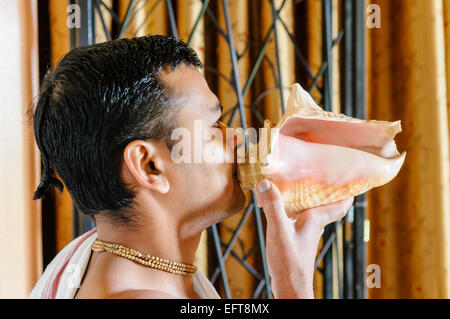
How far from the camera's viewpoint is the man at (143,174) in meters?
0.61

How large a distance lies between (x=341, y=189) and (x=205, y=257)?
77 cm

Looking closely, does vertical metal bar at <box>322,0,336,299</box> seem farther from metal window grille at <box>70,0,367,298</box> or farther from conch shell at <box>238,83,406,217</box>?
conch shell at <box>238,83,406,217</box>

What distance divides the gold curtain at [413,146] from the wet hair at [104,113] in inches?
41.1

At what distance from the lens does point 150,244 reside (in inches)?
25.8

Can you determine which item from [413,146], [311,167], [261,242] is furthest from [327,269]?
[311,167]

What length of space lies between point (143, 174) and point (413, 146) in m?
1.12

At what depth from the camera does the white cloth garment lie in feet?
2.19

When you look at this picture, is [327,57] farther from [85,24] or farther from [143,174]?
[143,174]

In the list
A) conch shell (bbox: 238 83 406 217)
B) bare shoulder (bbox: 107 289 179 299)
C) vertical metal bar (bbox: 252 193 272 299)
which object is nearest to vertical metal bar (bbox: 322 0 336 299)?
vertical metal bar (bbox: 252 193 272 299)

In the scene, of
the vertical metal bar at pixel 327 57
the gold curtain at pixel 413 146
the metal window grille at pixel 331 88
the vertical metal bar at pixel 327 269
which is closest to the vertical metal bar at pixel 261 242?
the metal window grille at pixel 331 88

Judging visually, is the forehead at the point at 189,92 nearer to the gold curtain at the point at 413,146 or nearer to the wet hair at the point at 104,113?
the wet hair at the point at 104,113

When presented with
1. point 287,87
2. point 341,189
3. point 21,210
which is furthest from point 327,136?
point 21,210

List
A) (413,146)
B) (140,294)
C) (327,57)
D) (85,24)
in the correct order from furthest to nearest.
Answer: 1. (413,146)
2. (327,57)
3. (85,24)
4. (140,294)

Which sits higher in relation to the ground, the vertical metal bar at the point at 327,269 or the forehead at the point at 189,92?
the forehead at the point at 189,92
